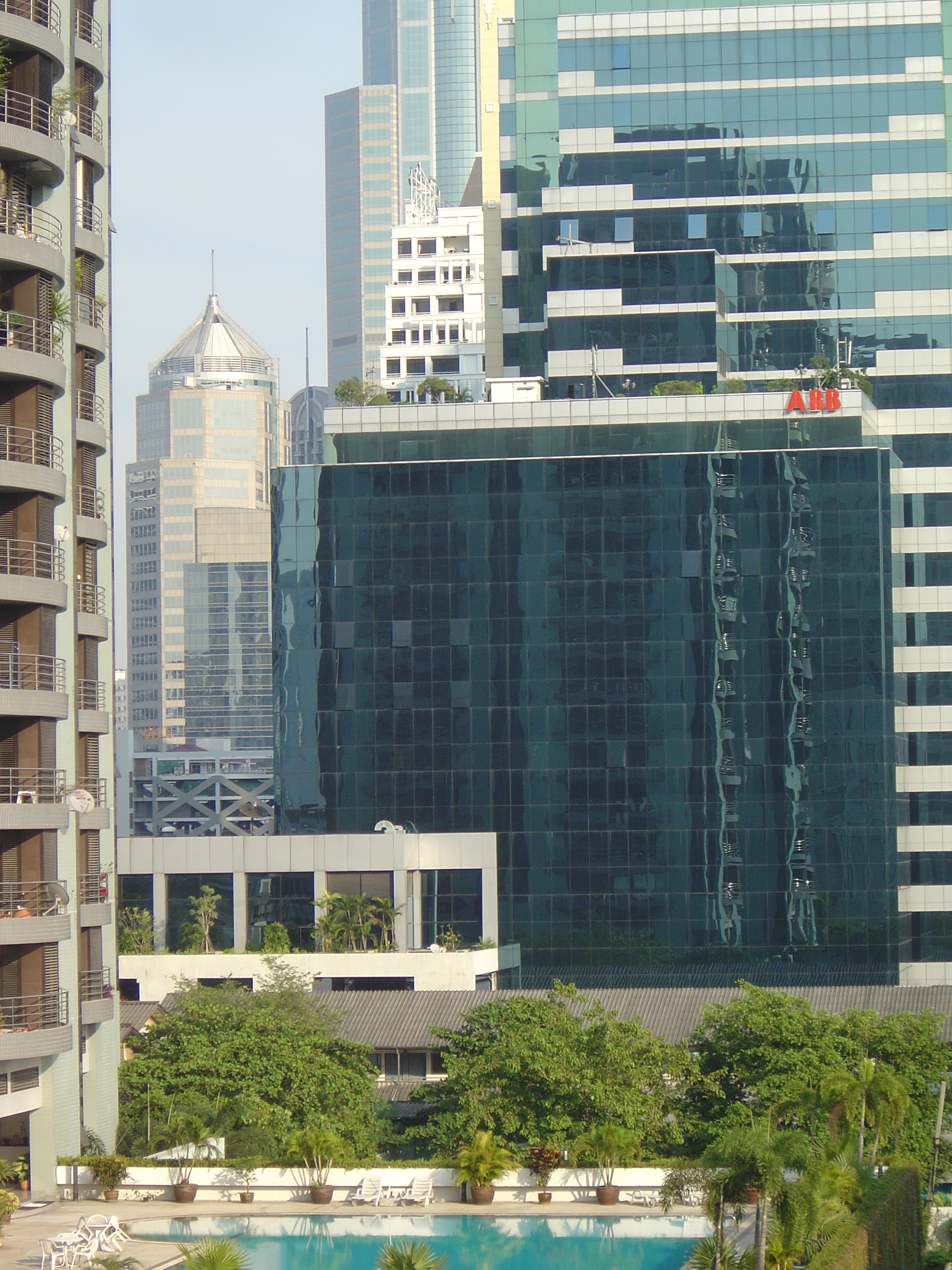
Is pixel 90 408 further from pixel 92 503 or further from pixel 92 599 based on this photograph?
pixel 92 599

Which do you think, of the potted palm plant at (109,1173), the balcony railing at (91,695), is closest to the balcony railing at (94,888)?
the balcony railing at (91,695)

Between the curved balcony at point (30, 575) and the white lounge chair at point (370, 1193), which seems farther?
the white lounge chair at point (370, 1193)

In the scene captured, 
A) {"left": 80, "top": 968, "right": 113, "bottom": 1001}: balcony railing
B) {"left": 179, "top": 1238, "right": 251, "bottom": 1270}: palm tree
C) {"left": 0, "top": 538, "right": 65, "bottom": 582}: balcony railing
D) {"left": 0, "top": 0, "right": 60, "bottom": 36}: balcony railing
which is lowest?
{"left": 179, "top": 1238, "right": 251, "bottom": 1270}: palm tree

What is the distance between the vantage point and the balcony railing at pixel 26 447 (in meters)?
58.0

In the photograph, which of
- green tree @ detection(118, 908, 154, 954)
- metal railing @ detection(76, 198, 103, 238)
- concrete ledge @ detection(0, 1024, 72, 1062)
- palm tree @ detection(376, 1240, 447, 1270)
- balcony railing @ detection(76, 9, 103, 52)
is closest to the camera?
palm tree @ detection(376, 1240, 447, 1270)

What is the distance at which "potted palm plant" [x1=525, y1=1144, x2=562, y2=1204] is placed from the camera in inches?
2330

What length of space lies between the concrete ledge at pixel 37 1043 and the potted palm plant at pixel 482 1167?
12279 millimetres

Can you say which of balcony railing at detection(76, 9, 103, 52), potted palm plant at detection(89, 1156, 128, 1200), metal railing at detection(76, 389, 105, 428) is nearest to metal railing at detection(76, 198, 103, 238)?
balcony railing at detection(76, 9, 103, 52)

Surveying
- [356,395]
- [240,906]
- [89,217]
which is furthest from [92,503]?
[356,395]

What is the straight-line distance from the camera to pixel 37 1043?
5634cm

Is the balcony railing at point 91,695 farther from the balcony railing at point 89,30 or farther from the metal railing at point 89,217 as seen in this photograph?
the balcony railing at point 89,30

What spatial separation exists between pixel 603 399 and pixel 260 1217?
57.2 m

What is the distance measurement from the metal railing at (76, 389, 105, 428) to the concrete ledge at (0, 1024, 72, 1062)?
63.4 feet

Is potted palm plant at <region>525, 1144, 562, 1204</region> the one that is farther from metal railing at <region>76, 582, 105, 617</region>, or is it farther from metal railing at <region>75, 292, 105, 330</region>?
metal railing at <region>75, 292, 105, 330</region>
